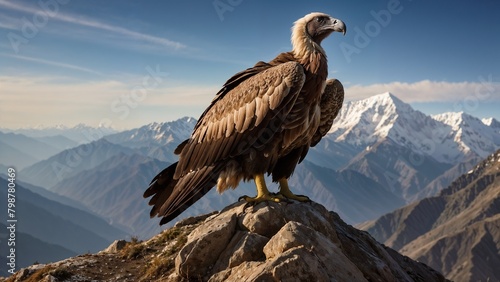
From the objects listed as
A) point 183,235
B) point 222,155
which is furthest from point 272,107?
point 183,235

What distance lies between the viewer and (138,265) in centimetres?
1439

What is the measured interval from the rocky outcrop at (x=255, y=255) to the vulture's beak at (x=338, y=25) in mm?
5197

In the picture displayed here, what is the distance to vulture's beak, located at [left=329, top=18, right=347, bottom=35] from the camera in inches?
470

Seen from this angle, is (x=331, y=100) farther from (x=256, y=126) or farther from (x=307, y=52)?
(x=256, y=126)

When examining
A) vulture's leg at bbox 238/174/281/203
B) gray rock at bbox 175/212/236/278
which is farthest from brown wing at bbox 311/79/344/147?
gray rock at bbox 175/212/236/278

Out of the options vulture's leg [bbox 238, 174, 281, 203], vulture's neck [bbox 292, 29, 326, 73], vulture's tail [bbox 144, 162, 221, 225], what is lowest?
vulture's leg [bbox 238, 174, 281, 203]

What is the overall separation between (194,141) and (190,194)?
5.71 feet

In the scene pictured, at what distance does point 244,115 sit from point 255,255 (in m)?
3.70

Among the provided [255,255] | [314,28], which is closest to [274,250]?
[255,255]

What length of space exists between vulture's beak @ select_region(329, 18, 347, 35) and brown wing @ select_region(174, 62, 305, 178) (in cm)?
192

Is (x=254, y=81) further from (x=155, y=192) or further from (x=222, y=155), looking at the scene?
(x=155, y=192)

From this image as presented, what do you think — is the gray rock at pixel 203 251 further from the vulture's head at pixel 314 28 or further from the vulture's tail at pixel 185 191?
the vulture's head at pixel 314 28

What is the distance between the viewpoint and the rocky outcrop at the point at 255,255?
9.70 metres

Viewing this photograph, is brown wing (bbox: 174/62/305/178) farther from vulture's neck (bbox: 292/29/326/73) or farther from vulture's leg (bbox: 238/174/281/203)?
vulture's leg (bbox: 238/174/281/203)
